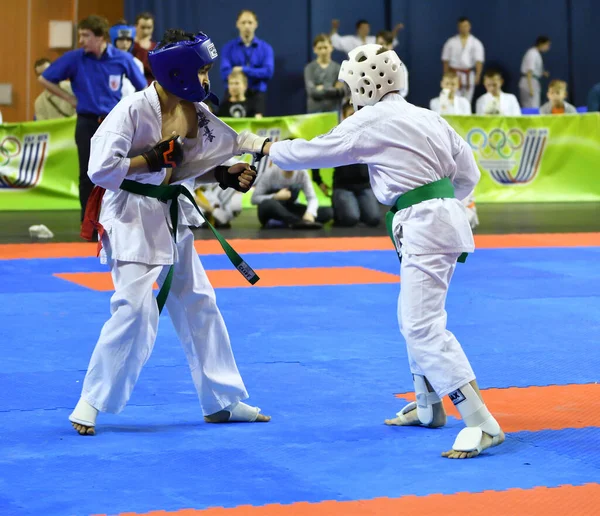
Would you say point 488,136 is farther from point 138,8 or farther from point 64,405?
point 64,405

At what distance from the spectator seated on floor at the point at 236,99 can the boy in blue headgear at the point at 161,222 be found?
32.6 feet

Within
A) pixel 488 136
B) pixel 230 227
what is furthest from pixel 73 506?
pixel 488 136

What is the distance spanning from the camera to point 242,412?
14.8 feet

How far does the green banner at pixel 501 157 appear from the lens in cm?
1408

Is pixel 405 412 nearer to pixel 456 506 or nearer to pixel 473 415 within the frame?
pixel 473 415

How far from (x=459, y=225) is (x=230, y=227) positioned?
8.20 metres

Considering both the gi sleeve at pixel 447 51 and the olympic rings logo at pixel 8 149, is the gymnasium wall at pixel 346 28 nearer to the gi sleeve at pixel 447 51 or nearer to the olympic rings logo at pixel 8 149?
the gi sleeve at pixel 447 51

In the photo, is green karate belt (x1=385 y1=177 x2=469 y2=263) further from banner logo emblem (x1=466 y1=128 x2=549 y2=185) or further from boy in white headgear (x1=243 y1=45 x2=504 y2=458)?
banner logo emblem (x1=466 y1=128 x2=549 y2=185)

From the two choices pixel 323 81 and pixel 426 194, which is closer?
pixel 426 194

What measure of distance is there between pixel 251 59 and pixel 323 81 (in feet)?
4.05

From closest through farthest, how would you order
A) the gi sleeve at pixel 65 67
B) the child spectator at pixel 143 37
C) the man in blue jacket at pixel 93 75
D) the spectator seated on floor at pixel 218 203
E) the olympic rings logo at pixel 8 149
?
the man in blue jacket at pixel 93 75 → the gi sleeve at pixel 65 67 → the spectator seated on floor at pixel 218 203 → the olympic rings logo at pixel 8 149 → the child spectator at pixel 143 37

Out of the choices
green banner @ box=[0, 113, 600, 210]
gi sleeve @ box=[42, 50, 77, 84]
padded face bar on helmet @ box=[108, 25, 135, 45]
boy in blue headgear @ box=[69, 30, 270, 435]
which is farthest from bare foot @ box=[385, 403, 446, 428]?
green banner @ box=[0, 113, 600, 210]

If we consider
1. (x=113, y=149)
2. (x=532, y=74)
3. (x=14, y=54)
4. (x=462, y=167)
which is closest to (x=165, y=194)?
(x=113, y=149)

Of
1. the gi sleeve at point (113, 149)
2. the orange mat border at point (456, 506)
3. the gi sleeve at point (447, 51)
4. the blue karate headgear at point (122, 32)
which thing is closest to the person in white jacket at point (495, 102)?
the gi sleeve at point (447, 51)
